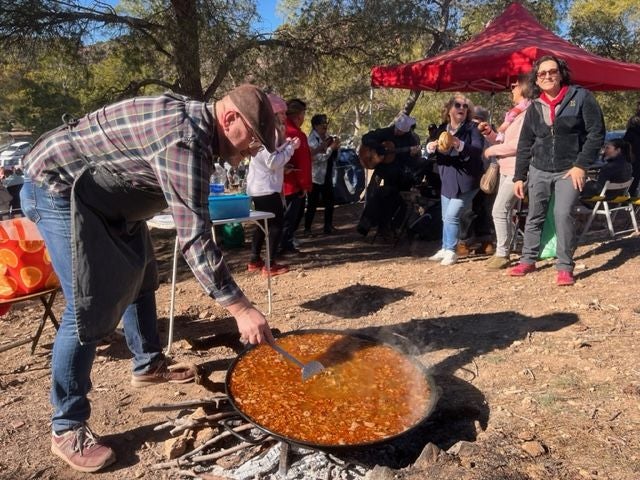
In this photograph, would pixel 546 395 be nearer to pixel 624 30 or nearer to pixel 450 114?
pixel 450 114

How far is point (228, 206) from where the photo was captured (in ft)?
13.3

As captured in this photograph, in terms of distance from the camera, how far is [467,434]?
2.89 meters

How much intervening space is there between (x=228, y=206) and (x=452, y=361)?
2.03 metres

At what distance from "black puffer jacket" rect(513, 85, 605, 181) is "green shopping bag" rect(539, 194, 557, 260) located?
0.96 meters

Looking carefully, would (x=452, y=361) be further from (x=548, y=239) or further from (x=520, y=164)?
(x=548, y=239)

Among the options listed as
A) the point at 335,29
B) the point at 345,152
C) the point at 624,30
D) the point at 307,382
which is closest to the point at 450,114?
the point at 335,29

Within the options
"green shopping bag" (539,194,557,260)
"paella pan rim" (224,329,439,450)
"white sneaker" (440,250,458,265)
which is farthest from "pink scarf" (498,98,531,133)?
"paella pan rim" (224,329,439,450)

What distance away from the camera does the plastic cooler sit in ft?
13.0

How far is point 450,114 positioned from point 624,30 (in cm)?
1408

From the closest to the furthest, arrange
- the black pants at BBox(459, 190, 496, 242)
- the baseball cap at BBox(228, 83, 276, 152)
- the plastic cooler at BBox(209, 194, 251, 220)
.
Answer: the baseball cap at BBox(228, 83, 276, 152)
the plastic cooler at BBox(209, 194, 251, 220)
the black pants at BBox(459, 190, 496, 242)

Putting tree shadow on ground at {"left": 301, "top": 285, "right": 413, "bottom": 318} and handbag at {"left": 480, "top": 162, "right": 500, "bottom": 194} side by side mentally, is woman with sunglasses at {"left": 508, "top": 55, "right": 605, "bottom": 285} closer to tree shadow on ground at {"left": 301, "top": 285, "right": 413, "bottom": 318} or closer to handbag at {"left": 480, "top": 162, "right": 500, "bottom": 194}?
handbag at {"left": 480, "top": 162, "right": 500, "bottom": 194}

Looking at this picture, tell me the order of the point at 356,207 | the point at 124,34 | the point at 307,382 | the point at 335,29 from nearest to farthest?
the point at 307,382, the point at 124,34, the point at 335,29, the point at 356,207

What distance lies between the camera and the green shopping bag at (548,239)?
567 centimetres

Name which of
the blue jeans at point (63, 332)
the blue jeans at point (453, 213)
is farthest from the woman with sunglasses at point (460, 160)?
the blue jeans at point (63, 332)
